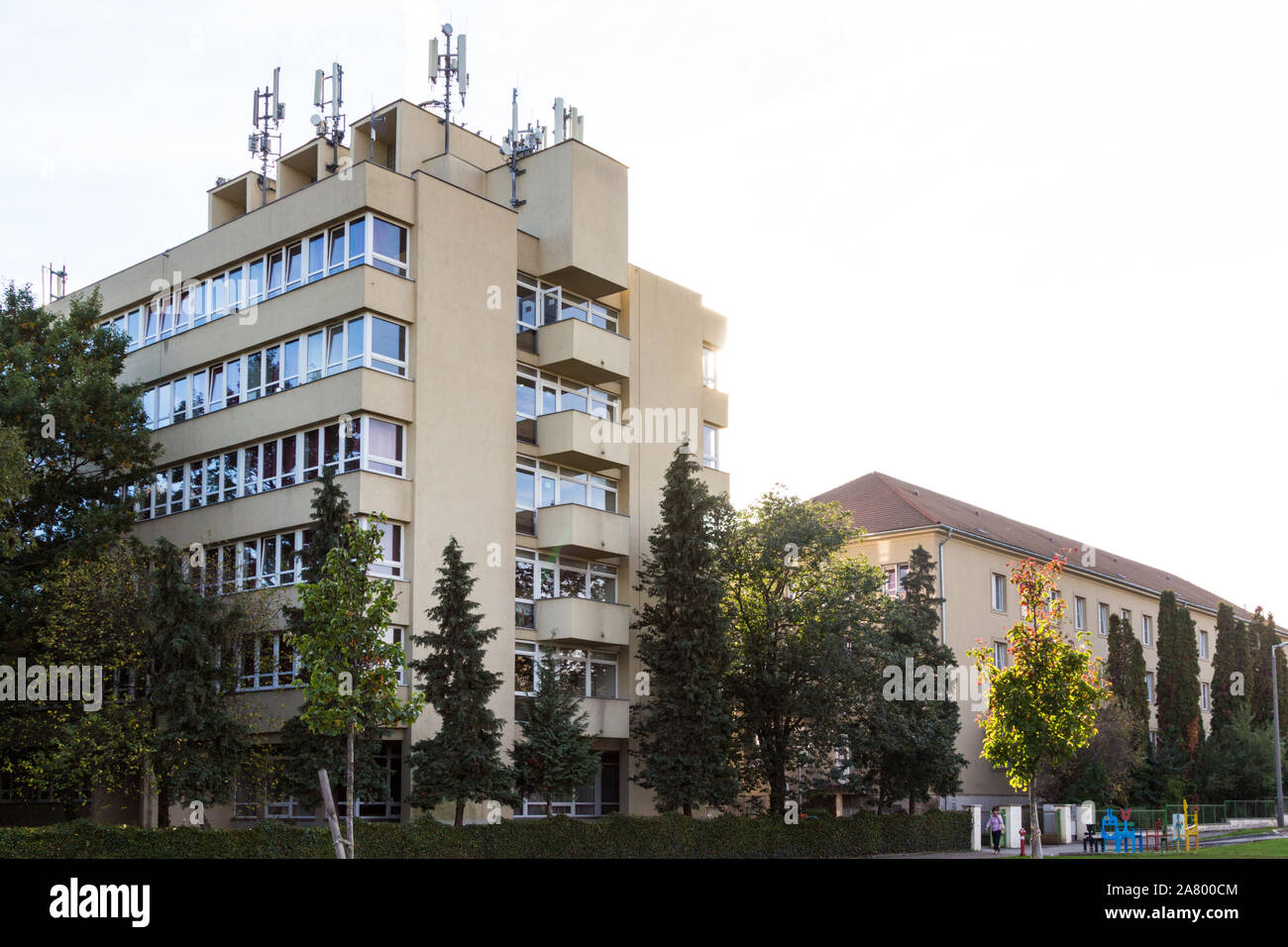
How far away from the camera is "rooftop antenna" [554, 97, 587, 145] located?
41875 mm

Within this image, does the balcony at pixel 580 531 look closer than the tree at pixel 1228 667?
Yes

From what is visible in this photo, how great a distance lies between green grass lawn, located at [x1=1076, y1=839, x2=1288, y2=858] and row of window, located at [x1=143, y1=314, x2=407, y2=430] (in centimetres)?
2255

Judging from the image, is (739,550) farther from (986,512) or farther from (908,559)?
(986,512)

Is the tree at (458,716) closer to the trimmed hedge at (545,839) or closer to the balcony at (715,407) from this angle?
the trimmed hedge at (545,839)

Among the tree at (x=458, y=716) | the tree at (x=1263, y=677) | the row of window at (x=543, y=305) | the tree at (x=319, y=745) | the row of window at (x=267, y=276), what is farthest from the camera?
the tree at (x=1263, y=677)

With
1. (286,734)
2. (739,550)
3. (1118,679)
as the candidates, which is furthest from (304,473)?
(1118,679)

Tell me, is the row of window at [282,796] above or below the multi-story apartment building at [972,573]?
below

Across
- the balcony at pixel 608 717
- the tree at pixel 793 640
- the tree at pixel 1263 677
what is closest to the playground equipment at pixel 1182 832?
the tree at pixel 793 640

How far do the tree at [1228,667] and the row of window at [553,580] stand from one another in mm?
46123

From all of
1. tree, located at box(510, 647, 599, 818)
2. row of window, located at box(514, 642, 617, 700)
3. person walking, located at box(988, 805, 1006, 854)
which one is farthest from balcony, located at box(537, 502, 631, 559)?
person walking, located at box(988, 805, 1006, 854)

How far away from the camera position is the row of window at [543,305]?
126ft

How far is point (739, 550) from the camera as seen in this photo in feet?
124

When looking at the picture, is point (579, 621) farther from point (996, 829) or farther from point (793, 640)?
point (996, 829)
